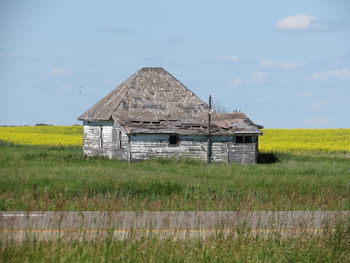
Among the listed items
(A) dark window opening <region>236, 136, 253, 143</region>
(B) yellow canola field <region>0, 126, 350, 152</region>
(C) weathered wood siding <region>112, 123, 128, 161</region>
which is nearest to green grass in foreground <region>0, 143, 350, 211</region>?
(C) weathered wood siding <region>112, 123, 128, 161</region>

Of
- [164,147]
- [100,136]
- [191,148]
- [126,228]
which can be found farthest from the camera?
[100,136]

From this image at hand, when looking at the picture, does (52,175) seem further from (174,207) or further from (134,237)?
(134,237)

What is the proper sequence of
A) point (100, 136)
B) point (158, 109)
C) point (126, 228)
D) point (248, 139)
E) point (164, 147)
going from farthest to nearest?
point (100, 136)
point (158, 109)
point (248, 139)
point (164, 147)
point (126, 228)

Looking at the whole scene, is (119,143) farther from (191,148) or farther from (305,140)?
(305,140)

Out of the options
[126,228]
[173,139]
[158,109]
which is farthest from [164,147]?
[126,228]

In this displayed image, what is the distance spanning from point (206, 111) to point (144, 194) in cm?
2212

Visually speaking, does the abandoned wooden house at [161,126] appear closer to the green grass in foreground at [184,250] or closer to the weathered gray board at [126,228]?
the weathered gray board at [126,228]

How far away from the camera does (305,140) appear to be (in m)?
63.4

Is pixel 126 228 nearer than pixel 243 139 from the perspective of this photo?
Yes

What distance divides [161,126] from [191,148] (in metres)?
1.94

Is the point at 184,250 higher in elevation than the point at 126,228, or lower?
lower

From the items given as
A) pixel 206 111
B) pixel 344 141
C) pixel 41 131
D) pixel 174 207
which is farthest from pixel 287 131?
pixel 174 207

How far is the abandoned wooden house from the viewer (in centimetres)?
3897

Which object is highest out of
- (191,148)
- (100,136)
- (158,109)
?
(158,109)
